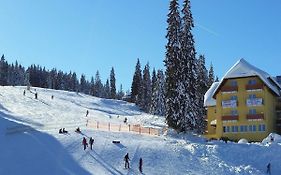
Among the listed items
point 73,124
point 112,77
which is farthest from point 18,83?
point 73,124

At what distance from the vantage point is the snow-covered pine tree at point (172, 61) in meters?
62.5

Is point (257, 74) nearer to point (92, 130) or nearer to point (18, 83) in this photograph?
point (92, 130)

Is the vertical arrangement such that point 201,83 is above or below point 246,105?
above

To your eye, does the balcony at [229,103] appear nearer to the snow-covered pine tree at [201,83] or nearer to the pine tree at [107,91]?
the snow-covered pine tree at [201,83]

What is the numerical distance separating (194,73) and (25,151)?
89.7 ft

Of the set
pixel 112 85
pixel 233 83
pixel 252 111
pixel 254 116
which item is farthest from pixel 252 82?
pixel 112 85

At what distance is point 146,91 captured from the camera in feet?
424

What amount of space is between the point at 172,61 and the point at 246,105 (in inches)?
458

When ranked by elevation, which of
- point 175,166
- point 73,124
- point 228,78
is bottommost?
point 175,166

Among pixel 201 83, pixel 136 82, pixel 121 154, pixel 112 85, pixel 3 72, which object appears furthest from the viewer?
pixel 3 72

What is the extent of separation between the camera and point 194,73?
6631 cm

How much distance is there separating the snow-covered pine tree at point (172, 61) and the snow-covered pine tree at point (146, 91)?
186ft

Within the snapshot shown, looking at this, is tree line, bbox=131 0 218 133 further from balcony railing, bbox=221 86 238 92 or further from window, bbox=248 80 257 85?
window, bbox=248 80 257 85

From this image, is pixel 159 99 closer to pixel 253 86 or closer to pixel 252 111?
pixel 253 86
